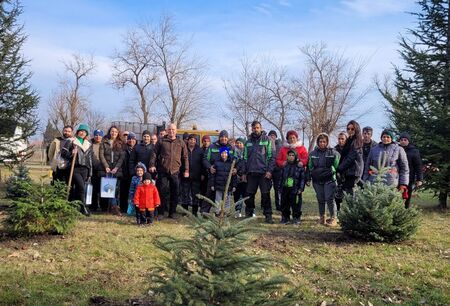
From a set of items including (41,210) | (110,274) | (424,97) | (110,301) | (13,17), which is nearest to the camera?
(110,301)

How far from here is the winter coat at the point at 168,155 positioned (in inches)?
389

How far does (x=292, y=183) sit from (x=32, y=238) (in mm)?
5016

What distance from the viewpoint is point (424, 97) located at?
41.8 ft

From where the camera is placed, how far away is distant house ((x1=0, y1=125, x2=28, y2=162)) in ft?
46.7

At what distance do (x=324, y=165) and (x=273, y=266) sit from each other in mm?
5213

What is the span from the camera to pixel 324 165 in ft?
30.4

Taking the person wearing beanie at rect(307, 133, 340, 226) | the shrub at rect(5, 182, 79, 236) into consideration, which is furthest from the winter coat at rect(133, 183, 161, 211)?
the person wearing beanie at rect(307, 133, 340, 226)

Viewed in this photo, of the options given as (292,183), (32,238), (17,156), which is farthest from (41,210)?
(17,156)

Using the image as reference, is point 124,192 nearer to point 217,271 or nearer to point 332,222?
point 332,222

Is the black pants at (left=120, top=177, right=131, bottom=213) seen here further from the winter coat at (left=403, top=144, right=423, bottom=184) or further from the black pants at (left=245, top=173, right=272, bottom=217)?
the winter coat at (left=403, top=144, right=423, bottom=184)

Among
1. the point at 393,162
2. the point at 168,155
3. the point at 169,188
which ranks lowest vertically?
the point at 169,188

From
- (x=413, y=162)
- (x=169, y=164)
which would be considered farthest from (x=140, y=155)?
(x=413, y=162)

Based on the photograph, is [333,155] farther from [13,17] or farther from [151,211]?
[13,17]

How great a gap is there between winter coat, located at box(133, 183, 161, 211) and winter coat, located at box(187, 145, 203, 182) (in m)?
1.68
